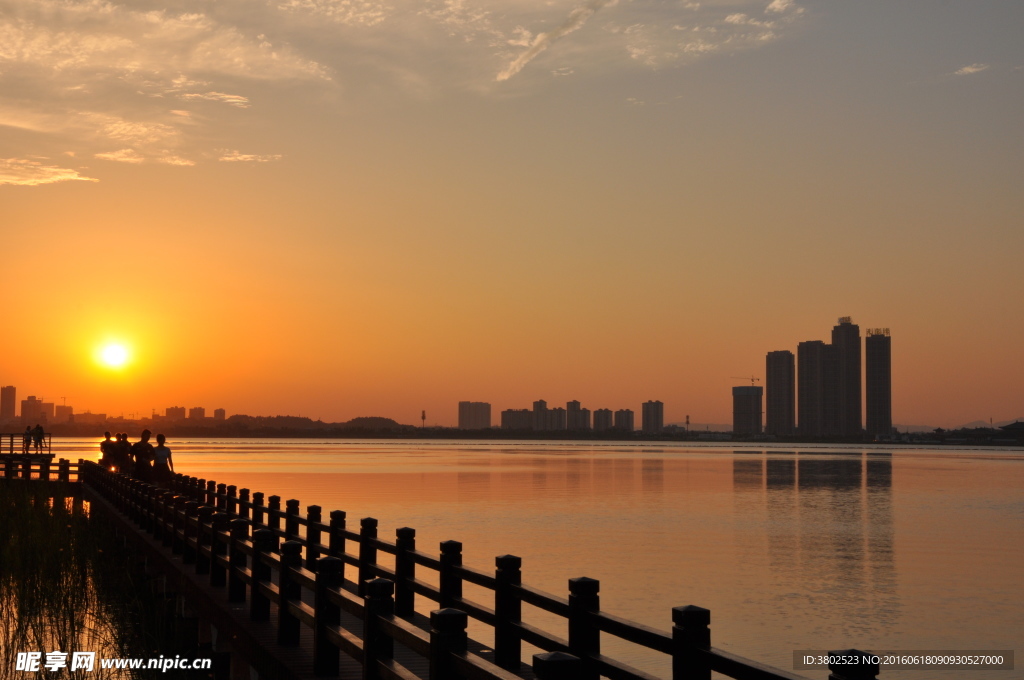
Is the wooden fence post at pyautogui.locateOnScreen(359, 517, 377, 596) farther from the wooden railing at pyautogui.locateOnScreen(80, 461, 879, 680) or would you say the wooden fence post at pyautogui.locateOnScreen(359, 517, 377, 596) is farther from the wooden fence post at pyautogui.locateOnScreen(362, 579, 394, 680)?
the wooden fence post at pyautogui.locateOnScreen(362, 579, 394, 680)

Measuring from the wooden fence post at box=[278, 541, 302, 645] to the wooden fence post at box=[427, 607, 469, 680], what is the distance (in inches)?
177

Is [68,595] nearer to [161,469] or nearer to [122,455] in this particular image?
[161,469]

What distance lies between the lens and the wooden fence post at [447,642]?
5.80 metres

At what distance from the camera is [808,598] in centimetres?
2453

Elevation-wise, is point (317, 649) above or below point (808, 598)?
above

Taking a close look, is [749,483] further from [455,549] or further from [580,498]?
[455,549]

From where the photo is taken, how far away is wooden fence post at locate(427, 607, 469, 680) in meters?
5.80

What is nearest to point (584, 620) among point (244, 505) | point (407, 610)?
point (407, 610)

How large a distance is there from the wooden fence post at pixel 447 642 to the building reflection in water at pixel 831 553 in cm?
1599

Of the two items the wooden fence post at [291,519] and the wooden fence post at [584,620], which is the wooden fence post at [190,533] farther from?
the wooden fence post at [584,620]

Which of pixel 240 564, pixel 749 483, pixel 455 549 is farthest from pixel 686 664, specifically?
pixel 749 483

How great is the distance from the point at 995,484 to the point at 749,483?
→ 2212cm

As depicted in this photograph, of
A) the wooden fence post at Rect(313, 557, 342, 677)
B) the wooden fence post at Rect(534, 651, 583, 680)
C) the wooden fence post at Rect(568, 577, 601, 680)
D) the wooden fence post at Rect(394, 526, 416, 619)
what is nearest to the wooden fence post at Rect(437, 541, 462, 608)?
the wooden fence post at Rect(394, 526, 416, 619)

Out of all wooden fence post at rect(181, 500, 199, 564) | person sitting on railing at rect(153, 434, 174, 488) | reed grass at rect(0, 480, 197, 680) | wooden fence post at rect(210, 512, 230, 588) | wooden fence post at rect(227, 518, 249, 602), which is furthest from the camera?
person sitting on railing at rect(153, 434, 174, 488)
